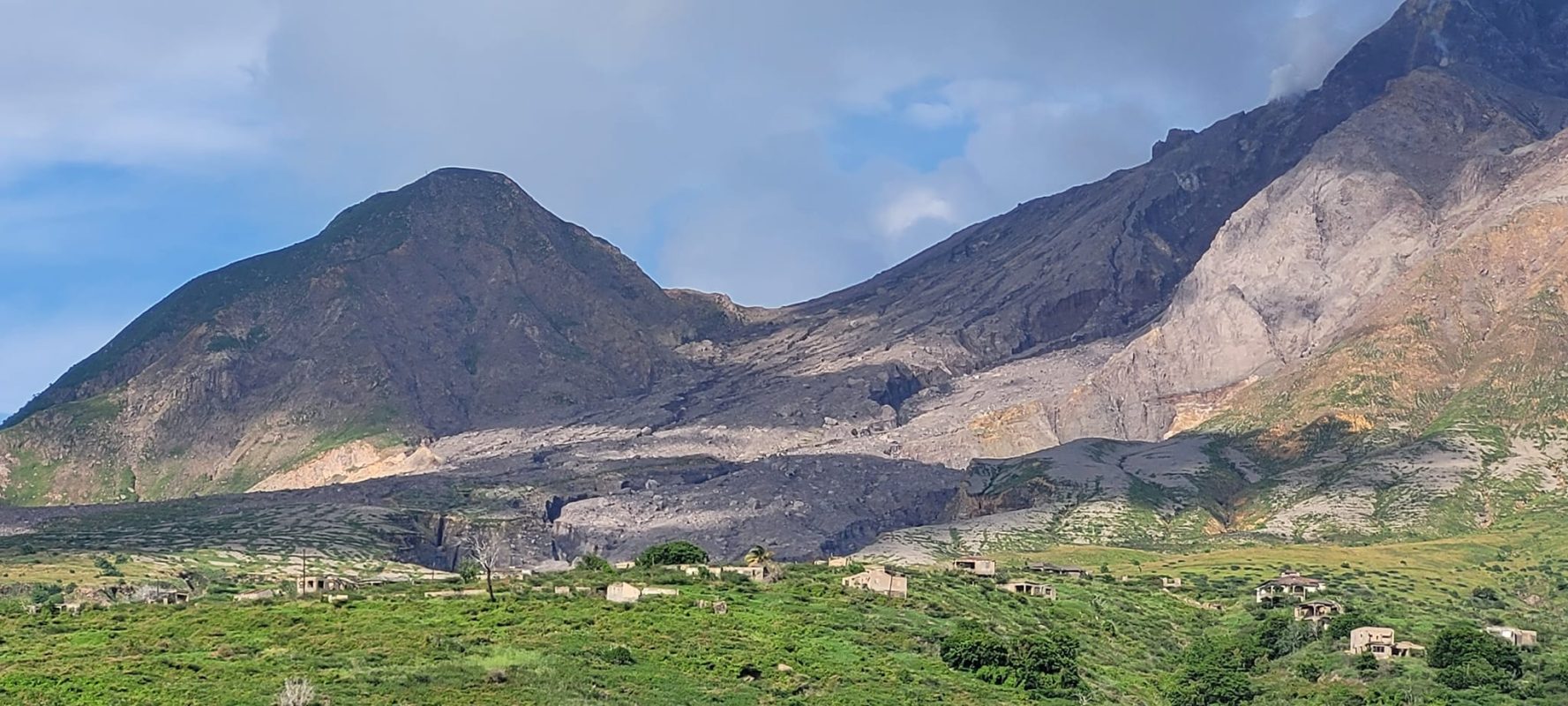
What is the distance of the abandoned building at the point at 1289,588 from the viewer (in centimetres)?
13812

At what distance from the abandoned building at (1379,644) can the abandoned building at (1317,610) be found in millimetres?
10936

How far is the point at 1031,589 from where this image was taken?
12481 centimetres

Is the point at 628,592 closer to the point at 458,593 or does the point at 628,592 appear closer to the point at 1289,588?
the point at 458,593

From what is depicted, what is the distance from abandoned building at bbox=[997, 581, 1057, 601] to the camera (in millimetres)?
122938

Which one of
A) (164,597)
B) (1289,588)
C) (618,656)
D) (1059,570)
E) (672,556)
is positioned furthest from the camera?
(1059,570)

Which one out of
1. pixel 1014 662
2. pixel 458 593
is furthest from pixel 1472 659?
pixel 458 593

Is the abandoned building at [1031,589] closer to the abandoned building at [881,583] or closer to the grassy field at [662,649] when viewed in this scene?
the grassy field at [662,649]

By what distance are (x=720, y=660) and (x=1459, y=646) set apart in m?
38.5

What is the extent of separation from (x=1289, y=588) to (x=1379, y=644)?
3741cm

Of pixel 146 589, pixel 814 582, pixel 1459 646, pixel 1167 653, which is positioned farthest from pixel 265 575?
pixel 1459 646

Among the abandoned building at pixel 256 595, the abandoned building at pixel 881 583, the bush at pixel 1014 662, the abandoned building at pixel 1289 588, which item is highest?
the abandoned building at pixel 256 595

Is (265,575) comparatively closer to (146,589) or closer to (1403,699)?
(146,589)

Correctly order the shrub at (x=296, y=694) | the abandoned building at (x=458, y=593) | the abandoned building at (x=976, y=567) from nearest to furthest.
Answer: the shrub at (x=296, y=694) → the abandoned building at (x=458, y=593) → the abandoned building at (x=976, y=567)

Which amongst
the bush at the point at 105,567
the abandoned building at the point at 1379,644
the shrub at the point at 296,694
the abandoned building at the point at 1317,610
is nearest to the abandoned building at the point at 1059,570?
the abandoned building at the point at 1317,610
